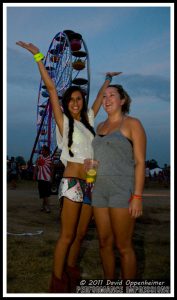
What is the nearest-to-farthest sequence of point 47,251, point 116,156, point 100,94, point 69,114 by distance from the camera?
point 116,156 < point 69,114 < point 100,94 < point 47,251

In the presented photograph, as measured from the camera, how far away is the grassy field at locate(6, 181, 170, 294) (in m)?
4.08

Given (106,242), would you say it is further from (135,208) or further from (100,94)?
(100,94)

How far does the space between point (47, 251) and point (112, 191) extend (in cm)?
271

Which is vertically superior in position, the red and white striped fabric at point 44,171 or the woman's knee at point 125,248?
the red and white striped fabric at point 44,171

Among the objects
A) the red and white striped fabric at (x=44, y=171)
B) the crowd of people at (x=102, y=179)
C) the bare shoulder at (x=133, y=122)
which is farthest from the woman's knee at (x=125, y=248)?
the red and white striped fabric at (x=44, y=171)

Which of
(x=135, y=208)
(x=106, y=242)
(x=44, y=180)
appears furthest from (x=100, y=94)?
(x=44, y=180)

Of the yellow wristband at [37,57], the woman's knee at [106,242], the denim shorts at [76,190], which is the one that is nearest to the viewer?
the woman's knee at [106,242]

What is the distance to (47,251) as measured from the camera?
519 centimetres

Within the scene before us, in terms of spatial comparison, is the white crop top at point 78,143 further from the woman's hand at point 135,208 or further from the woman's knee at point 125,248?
the woman's knee at point 125,248

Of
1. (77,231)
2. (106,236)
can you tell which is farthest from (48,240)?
(106,236)

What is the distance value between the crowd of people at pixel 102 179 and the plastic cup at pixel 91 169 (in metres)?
0.04

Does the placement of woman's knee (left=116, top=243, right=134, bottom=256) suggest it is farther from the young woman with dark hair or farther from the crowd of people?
the young woman with dark hair

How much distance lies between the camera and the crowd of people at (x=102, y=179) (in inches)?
113

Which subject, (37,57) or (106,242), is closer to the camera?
(106,242)
